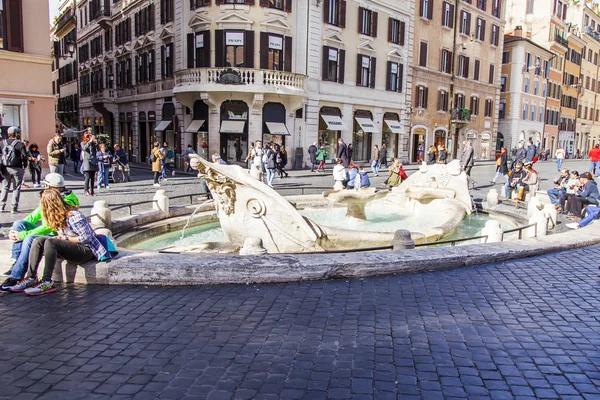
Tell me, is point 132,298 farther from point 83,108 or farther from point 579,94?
point 579,94

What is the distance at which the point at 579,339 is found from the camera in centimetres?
421

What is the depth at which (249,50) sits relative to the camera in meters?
24.2

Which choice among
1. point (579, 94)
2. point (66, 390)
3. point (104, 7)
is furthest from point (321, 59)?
point (579, 94)

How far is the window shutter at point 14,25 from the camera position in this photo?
1798cm

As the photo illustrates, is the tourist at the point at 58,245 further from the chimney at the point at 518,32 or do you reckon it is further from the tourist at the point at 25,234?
the chimney at the point at 518,32

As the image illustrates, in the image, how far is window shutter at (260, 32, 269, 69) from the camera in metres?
24.4

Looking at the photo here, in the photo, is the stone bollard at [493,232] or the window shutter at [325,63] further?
the window shutter at [325,63]

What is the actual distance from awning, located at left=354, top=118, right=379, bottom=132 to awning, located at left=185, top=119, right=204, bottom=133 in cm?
A: 929

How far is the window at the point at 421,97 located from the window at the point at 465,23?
648 cm

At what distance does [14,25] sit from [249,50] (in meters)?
9.90

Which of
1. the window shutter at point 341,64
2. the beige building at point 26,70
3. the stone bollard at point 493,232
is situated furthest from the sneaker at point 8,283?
the window shutter at point 341,64

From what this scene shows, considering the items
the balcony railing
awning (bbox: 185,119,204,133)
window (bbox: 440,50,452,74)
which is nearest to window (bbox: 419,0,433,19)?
window (bbox: 440,50,452,74)

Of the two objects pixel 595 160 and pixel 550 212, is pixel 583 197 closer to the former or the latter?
pixel 550 212

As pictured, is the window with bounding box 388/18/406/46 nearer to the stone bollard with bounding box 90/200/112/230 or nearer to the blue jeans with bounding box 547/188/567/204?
the blue jeans with bounding box 547/188/567/204
